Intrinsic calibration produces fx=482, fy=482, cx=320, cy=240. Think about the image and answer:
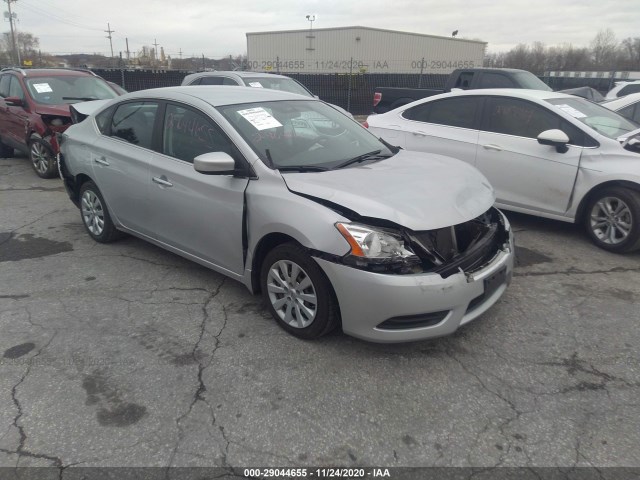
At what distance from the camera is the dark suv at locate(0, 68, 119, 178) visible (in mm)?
7855

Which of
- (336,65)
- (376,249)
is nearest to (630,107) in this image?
(376,249)

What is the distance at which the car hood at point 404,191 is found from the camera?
3.02 meters

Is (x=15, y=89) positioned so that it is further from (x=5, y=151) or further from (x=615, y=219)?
(x=615, y=219)

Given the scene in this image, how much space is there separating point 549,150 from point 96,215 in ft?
16.1

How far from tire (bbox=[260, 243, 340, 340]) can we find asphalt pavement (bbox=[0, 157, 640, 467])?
15cm

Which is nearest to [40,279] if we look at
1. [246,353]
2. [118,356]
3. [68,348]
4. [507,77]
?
[68,348]

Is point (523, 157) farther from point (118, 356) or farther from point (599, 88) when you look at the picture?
point (599, 88)

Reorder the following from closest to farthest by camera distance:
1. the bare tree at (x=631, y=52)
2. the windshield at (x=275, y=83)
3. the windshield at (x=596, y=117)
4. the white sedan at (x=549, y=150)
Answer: the white sedan at (x=549, y=150), the windshield at (x=596, y=117), the windshield at (x=275, y=83), the bare tree at (x=631, y=52)

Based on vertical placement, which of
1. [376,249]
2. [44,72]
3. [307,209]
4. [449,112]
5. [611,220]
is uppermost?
[44,72]

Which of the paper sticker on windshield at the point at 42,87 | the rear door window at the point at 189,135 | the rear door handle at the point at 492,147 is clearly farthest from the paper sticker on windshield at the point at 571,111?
the paper sticker on windshield at the point at 42,87

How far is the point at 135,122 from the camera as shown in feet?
14.8

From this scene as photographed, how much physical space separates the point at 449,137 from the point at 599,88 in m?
19.1

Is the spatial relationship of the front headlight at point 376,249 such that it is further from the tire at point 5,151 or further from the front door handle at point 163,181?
the tire at point 5,151

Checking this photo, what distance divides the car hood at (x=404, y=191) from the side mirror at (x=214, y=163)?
1.30 ft
